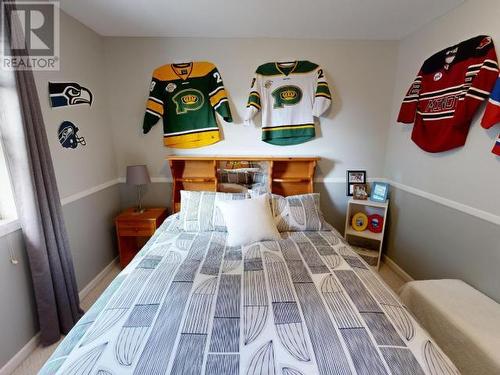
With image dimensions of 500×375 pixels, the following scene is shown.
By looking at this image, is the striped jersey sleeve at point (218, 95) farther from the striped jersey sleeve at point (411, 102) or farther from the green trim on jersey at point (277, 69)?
the striped jersey sleeve at point (411, 102)

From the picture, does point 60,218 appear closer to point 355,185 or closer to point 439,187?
point 355,185

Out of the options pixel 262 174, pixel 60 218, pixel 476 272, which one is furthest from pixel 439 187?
pixel 60 218

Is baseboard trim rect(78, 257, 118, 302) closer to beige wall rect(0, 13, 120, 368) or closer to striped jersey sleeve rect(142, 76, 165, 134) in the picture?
beige wall rect(0, 13, 120, 368)

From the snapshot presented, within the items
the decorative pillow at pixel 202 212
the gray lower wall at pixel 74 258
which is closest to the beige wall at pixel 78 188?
the gray lower wall at pixel 74 258

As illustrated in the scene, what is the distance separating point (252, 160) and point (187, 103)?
2.95 feet

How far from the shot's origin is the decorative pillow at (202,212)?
208 cm

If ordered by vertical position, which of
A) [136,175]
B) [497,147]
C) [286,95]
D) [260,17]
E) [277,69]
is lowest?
[136,175]

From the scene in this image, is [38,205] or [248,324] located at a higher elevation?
[38,205]

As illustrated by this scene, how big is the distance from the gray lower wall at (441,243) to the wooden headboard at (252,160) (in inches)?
37.4

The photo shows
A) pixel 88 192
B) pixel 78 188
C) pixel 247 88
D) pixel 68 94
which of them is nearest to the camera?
pixel 68 94

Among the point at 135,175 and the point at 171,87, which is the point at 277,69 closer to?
the point at 171,87

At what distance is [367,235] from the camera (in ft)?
8.49

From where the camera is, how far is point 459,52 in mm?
1768

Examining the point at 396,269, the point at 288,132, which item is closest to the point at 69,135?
the point at 288,132
